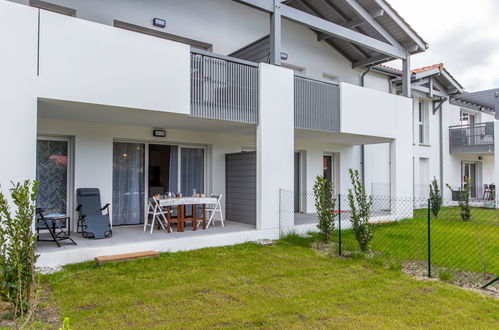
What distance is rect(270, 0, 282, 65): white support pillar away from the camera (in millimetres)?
8406

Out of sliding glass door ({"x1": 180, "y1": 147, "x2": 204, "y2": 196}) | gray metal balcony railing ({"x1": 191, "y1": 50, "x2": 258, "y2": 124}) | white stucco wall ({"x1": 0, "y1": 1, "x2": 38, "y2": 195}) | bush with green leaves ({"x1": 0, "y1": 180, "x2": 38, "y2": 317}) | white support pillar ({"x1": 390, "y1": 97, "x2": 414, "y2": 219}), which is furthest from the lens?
white support pillar ({"x1": 390, "y1": 97, "x2": 414, "y2": 219})

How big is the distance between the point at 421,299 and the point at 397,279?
0.84m

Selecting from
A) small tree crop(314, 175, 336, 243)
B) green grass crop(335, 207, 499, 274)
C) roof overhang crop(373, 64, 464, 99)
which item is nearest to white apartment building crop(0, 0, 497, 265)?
small tree crop(314, 175, 336, 243)

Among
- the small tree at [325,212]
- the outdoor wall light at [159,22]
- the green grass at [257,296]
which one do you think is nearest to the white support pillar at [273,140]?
the small tree at [325,212]

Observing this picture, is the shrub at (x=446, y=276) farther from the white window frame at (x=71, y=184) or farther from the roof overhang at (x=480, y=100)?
the roof overhang at (x=480, y=100)

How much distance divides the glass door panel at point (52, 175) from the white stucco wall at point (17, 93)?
7.99ft

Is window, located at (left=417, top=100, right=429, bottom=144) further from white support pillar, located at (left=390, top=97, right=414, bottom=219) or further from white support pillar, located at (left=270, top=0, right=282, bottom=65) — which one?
white support pillar, located at (left=270, top=0, right=282, bottom=65)

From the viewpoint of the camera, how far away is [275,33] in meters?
8.43

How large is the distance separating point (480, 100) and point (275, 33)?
14712mm

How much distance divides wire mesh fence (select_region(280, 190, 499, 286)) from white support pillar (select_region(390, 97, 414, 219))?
48mm

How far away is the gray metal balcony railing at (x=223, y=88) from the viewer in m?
7.29

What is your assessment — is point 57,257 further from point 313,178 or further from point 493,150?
point 493,150

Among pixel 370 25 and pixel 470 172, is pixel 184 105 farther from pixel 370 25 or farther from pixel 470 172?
pixel 470 172

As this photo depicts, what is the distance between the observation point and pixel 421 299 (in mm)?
4566
